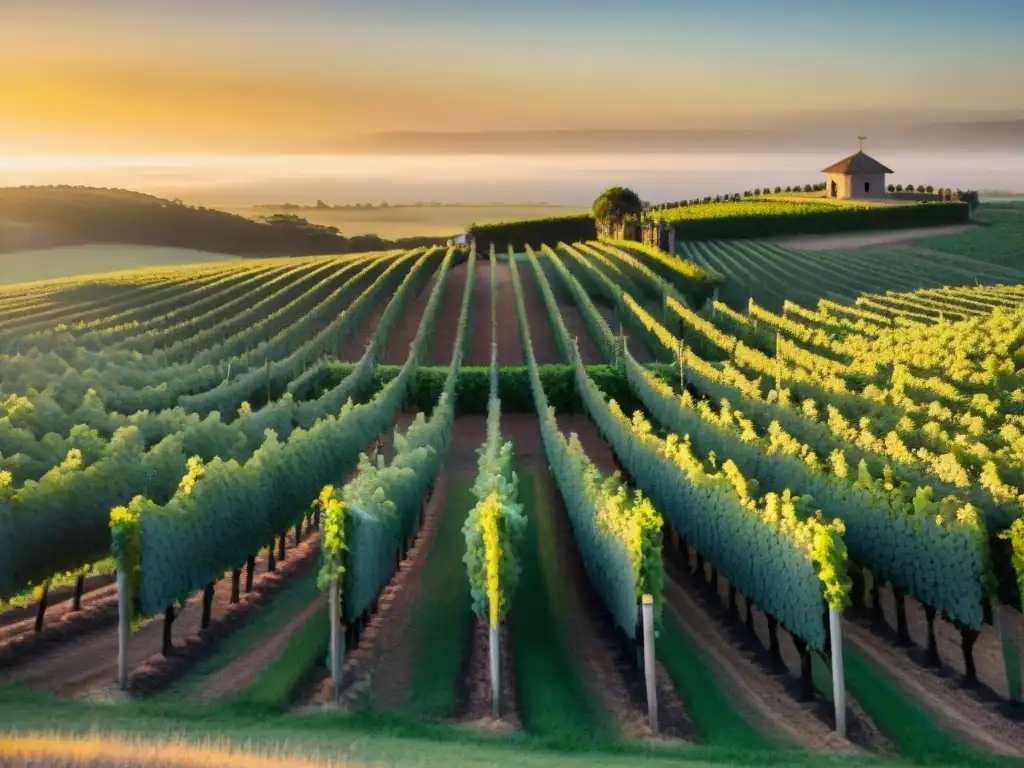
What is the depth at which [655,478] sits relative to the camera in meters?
27.3

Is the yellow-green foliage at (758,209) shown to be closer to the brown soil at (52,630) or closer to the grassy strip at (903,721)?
the brown soil at (52,630)

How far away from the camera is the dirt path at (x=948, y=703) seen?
17062 millimetres

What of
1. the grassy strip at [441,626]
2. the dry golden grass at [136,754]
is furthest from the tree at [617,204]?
the dry golden grass at [136,754]

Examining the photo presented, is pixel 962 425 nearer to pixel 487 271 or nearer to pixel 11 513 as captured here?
pixel 11 513

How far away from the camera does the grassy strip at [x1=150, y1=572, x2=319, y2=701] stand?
18.3 metres

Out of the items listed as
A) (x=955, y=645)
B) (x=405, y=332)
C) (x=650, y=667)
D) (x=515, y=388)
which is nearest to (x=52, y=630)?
(x=650, y=667)

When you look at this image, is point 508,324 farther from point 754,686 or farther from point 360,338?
point 754,686

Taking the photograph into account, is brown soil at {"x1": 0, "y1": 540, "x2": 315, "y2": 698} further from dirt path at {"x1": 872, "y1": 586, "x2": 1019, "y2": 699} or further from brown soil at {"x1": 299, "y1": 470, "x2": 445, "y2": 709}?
dirt path at {"x1": 872, "y1": 586, "x2": 1019, "y2": 699}

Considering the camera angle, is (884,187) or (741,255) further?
(884,187)

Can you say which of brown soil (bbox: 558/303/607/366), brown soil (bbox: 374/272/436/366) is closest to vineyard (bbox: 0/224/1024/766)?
brown soil (bbox: 558/303/607/366)

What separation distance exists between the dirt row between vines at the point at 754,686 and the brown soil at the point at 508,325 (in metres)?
30.8

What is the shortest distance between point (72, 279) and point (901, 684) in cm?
7627

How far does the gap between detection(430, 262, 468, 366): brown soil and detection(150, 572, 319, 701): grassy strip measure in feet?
99.2

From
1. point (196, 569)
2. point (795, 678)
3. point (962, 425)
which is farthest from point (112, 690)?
point (962, 425)
